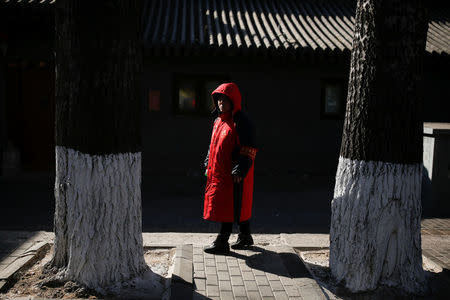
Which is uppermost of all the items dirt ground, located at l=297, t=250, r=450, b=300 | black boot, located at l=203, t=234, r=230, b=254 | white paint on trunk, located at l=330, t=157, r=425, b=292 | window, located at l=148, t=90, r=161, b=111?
window, located at l=148, t=90, r=161, b=111

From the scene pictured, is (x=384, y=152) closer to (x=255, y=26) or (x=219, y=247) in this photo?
(x=219, y=247)

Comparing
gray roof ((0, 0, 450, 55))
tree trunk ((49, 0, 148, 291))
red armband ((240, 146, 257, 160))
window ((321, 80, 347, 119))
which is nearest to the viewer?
tree trunk ((49, 0, 148, 291))

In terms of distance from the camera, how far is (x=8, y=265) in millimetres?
3809

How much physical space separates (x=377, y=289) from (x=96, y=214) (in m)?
2.38

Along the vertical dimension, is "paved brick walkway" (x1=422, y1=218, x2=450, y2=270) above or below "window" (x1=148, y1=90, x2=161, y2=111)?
below

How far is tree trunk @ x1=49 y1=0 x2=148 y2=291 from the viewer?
3137 mm

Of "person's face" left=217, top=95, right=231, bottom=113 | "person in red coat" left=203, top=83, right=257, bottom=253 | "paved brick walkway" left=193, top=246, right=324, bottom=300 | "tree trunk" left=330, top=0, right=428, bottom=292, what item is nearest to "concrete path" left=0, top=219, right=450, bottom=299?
"paved brick walkway" left=193, top=246, right=324, bottom=300

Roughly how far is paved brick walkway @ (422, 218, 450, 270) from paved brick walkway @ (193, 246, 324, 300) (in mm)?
1568

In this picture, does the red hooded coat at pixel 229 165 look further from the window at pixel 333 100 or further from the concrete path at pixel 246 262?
the window at pixel 333 100

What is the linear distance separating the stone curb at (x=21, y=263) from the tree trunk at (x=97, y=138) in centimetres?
47

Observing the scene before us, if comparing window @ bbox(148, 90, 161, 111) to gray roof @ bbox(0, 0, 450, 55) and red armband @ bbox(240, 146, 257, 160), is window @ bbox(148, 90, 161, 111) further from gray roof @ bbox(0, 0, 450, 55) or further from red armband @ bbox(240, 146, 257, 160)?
red armband @ bbox(240, 146, 257, 160)

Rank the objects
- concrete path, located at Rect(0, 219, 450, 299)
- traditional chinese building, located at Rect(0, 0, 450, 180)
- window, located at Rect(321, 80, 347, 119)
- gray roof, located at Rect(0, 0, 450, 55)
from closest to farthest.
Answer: concrete path, located at Rect(0, 219, 450, 299)
gray roof, located at Rect(0, 0, 450, 55)
traditional chinese building, located at Rect(0, 0, 450, 180)
window, located at Rect(321, 80, 347, 119)

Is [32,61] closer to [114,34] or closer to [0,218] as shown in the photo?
[0,218]

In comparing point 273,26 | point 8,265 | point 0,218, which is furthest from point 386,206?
point 273,26
